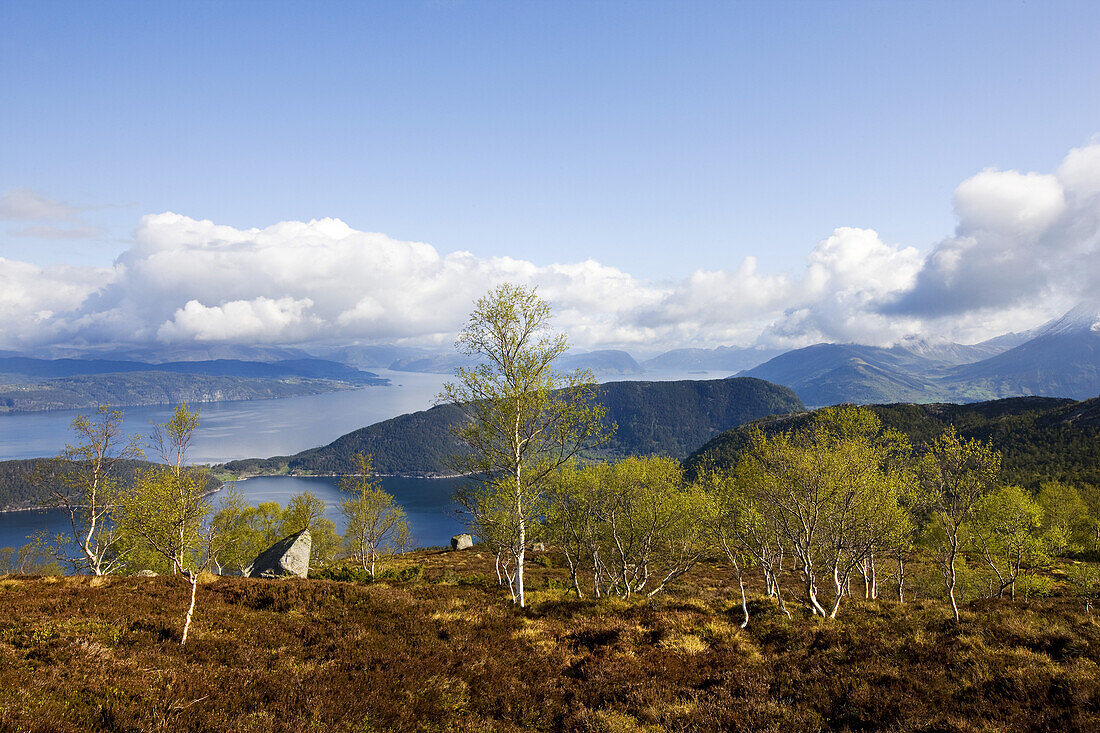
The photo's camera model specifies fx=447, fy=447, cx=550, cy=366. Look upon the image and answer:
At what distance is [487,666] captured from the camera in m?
14.4

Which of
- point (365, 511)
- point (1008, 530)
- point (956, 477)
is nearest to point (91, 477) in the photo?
point (365, 511)

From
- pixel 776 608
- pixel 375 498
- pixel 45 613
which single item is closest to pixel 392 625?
pixel 45 613

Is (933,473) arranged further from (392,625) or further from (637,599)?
(392,625)

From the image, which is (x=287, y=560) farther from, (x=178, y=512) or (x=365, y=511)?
(x=178, y=512)

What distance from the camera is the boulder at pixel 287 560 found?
36.3 m

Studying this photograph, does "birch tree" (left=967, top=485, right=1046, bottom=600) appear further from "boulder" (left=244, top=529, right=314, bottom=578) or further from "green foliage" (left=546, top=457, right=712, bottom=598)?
"boulder" (left=244, top=529, right=314, bottom=578)

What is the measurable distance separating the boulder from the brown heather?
1719cm

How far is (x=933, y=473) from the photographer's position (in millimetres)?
28250

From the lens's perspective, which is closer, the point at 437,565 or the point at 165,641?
the point at 165,641

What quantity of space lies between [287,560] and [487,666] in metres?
30.6

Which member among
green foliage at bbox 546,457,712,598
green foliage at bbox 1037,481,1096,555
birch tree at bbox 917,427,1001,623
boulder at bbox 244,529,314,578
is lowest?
green foliage at bbox 1037,481,1096,555

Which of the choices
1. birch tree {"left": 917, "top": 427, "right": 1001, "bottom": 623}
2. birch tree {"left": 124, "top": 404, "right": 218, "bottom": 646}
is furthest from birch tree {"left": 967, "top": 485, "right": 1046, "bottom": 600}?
birch tree {"left": 124, "top": 404, "right": 218, "bottom": 646}

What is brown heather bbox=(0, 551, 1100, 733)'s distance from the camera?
403 inches

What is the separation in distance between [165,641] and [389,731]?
837 cm
